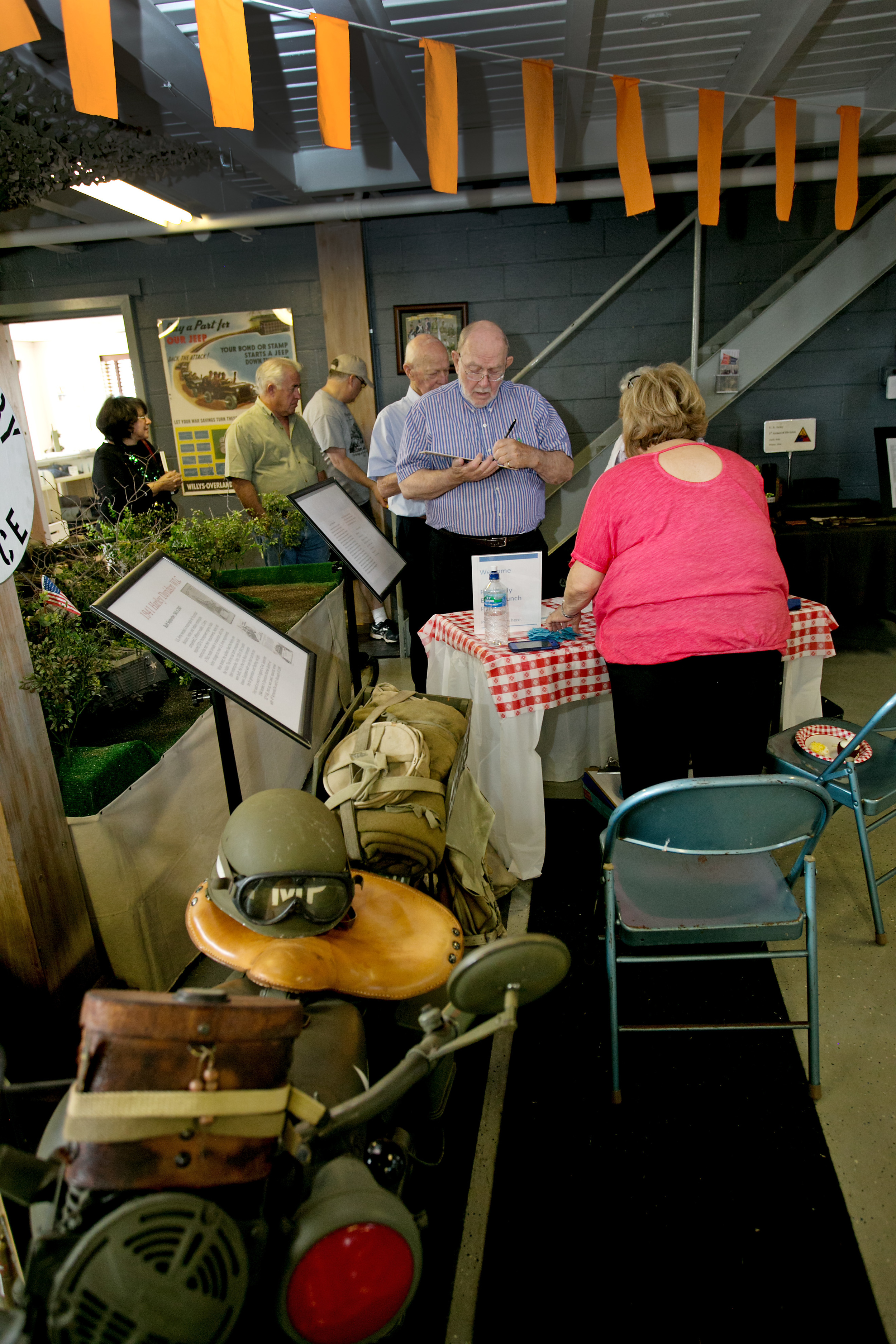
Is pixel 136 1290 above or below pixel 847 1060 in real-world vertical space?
above

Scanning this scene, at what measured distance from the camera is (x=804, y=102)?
3.81m

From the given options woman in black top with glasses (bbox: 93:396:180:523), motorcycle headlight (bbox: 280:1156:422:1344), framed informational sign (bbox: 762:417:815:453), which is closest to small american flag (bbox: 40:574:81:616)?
motorcycle headlight (bbox: 280:1156:422:1344)

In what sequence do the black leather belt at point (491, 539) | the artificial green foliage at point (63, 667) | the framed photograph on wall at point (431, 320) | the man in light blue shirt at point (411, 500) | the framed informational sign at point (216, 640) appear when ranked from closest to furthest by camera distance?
the framed informational sign at point (216, 640) → the artificial green foliage at point (63, 667) → the black leather belt at point (491, 539) → the man in light blue shirt at point (411, 500) → the framed photograph on wall at point (431, 320)

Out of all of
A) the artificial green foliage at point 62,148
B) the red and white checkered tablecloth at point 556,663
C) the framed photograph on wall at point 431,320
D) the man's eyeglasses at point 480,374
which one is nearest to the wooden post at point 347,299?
the framed photograph on wall at point 431,320

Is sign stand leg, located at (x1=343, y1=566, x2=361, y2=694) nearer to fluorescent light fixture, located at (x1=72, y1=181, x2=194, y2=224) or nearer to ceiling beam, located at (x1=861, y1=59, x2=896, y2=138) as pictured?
fluorescent light fixture, located at (x1=72, y1=181, x2=194, y2=224)

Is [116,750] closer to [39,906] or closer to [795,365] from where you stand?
[39,906]

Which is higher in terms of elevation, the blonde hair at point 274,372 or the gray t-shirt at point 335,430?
the blonde hair at point 274,372

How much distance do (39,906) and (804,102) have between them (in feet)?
16.0

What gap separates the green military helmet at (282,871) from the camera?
118 cm

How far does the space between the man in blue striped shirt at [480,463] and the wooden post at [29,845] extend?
5.48 ft

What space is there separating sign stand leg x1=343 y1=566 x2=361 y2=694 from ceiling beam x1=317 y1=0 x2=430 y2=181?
2.14 metres

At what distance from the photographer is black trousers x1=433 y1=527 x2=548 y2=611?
116 inches

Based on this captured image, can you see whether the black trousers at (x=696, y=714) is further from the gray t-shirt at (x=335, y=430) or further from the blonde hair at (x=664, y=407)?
the gray t-shirt at (x=335, y=430)

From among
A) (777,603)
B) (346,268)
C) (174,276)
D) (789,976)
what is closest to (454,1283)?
(789,976)
